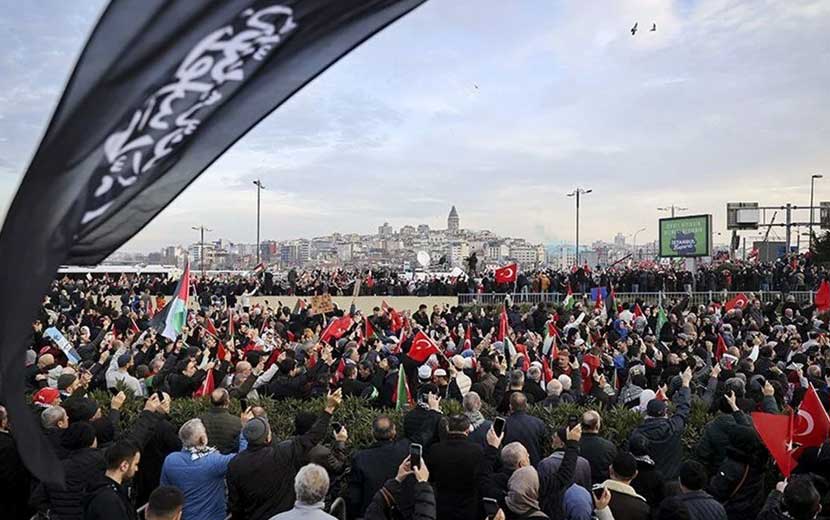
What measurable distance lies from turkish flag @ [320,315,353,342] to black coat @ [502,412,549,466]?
866 cm

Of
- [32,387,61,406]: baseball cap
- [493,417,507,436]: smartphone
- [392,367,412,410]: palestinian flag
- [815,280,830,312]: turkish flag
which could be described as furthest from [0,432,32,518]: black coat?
[815,280,830,312]: turkish flag

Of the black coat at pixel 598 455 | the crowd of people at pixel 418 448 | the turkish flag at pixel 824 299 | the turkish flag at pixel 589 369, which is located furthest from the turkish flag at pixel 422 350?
the turkish flag at pixel 824 299

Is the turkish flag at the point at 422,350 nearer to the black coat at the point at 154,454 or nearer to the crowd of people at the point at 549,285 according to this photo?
the black coat at the point at 154,454

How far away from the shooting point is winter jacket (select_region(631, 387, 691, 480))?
6.82 m

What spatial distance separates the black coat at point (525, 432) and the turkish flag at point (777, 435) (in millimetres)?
1949

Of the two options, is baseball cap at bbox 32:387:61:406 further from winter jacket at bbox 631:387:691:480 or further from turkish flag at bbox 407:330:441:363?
winter jacket at bbox 631:387:691:480

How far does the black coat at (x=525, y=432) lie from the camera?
6750 mm

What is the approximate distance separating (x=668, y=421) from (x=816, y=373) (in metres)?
4.28

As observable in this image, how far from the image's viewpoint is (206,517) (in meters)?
5.45

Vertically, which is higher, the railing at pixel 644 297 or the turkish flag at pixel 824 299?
the turkish flag at pixel 824 299

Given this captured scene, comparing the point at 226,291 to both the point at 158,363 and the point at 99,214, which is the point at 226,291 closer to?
the point at 158,363

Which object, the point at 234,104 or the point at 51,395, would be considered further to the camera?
the point at 51,395

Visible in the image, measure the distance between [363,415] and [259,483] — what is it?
9.03ft

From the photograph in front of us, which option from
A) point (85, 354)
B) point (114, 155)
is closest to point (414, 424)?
point (114, 155)
